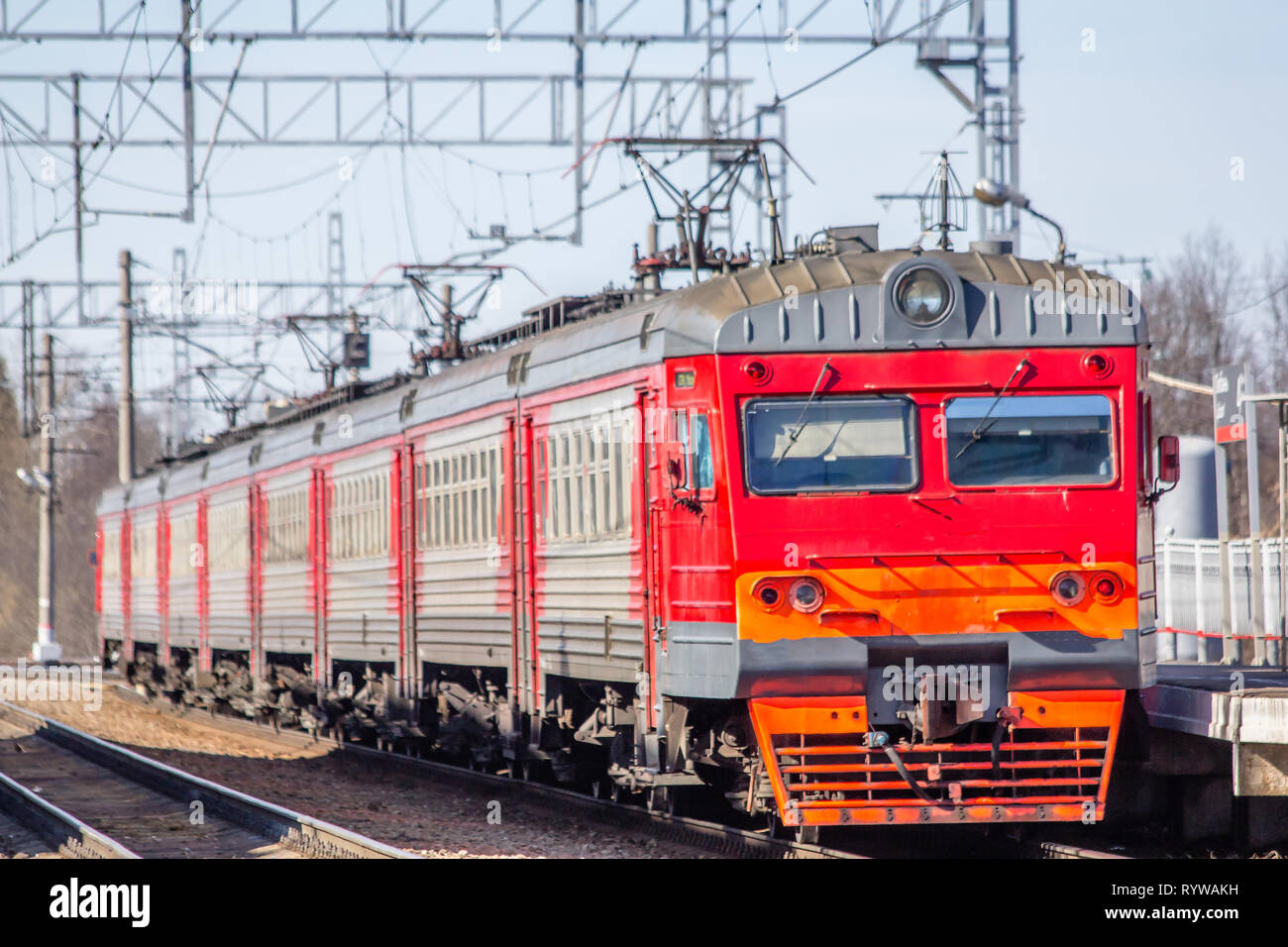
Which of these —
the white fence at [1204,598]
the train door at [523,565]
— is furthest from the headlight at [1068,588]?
the white fence at [1204,598]

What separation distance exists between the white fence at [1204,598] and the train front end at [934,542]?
1027 centimetres

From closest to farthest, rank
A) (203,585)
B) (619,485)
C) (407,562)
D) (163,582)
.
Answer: (619,485), (407,562), (203,585), (163,582)

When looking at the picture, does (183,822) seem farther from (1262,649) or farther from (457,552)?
(1262,649)

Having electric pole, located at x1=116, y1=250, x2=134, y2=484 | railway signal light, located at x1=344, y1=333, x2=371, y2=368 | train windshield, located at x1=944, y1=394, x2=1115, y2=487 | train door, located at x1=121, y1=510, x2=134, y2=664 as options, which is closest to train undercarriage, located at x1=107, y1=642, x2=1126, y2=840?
train windshield, located at x1=944, y1=394, x2=1115, y2=487

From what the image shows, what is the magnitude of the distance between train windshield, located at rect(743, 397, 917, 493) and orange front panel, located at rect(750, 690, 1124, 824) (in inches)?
47.1

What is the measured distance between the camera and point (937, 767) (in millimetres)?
10156

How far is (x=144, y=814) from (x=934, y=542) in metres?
8.27

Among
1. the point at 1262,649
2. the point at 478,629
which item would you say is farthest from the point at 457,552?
the point at 1262,649

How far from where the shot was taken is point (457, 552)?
1568 cm

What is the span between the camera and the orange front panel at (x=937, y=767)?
33.2 ft

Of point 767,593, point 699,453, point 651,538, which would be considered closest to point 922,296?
point 699,453

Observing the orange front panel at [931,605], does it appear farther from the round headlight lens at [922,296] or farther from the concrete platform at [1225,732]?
the round headlight lens at [922,296]

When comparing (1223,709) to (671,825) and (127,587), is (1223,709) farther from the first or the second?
(127,587)
